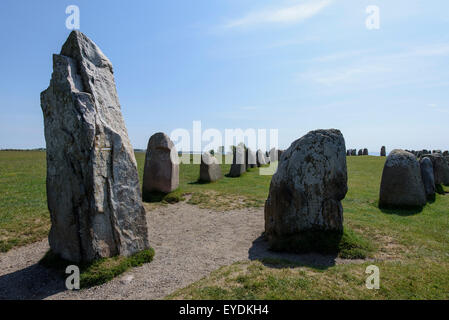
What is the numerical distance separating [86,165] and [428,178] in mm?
13764

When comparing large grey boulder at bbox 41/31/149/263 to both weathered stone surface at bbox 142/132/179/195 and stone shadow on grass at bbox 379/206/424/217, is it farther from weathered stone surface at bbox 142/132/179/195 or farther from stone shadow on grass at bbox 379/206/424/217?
stone shadow on grass at bbox 379/206/424/217

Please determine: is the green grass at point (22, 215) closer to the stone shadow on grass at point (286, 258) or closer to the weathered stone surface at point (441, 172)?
the stone shadow on grass at point (286, 258)

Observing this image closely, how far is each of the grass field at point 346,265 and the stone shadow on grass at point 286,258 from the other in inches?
2.6

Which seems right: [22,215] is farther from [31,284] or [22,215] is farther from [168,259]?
[168,259]

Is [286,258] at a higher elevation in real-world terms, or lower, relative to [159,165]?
lower

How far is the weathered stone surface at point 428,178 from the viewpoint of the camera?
11992 mm

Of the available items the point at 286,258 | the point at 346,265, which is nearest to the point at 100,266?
the point at 286,258

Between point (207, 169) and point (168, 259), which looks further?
point (207, 169)

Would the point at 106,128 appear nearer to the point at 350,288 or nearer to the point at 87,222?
the point at 87,222

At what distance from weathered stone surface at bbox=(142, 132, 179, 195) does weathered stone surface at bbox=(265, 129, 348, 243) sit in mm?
7053

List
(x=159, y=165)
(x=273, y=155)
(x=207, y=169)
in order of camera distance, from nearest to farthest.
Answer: (x=159, y=165) < (x=207, y=169) < (x=273, y=155)

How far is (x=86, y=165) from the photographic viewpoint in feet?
17.8

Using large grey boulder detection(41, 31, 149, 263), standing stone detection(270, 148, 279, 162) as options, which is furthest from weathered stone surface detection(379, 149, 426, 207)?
standing stone detection(270, 148, 279, 162)

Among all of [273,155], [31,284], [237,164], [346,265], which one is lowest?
[31,284]
